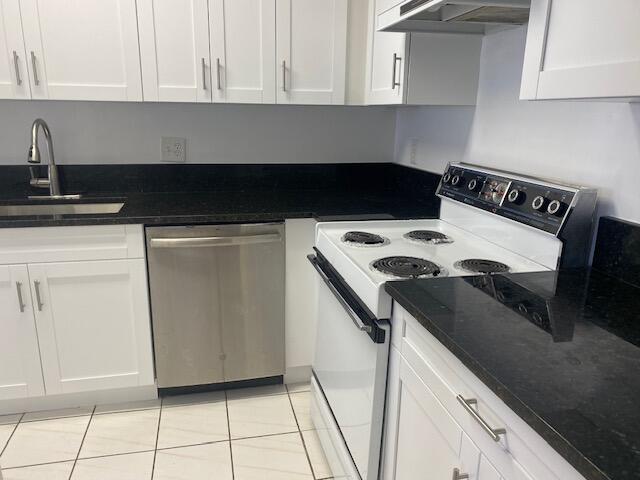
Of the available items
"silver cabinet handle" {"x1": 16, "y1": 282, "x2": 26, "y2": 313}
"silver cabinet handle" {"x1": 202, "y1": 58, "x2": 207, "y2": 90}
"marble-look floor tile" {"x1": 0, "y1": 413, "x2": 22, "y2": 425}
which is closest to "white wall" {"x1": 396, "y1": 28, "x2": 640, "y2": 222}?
"silver cabinet handle" {"x1": 202, "y1": 58, "x2": 207, "y2": 90}

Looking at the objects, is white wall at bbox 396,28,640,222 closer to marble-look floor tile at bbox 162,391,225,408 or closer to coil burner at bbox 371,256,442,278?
coil burner at bbox 371,256,442,278

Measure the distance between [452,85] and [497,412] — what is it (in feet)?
4.59

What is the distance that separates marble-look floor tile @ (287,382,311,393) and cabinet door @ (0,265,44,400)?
1.09 m

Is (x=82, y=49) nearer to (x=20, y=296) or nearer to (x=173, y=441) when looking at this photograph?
(x=20, y=296)

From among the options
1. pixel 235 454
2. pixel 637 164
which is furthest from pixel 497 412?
pixel 235 454

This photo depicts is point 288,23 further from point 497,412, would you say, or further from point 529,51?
point 497,412

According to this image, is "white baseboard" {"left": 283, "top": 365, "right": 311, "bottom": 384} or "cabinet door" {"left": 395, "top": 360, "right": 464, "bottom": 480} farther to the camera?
"white baseboard" {"left": 283, "top": 365, "right": 311, "bottom": 384}

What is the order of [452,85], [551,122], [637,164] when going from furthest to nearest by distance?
[452,85] → [551,122] → [637,164]

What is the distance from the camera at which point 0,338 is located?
6.66 ft

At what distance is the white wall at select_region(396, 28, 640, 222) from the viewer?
4.32 ft

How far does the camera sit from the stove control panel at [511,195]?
55.3 inches

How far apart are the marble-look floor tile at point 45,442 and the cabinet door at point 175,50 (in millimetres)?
1451

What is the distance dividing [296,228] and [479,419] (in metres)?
1.38

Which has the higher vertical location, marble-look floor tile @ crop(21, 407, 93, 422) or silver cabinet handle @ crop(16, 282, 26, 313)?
silver cabinet handle @ crop(16, 282, 26, 313)
